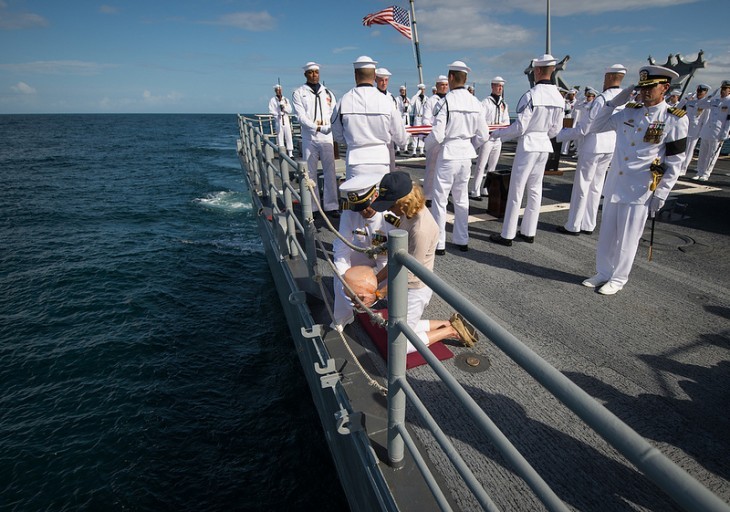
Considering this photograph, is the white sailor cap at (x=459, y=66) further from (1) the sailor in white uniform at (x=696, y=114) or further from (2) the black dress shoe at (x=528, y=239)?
(1) the sailor in white uniform at (x=696, y=114)

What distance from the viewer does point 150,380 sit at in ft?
20.2

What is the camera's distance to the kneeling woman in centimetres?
294

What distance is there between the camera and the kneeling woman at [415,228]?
2941mm

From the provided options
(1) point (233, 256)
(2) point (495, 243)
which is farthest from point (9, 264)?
(2) point (495, 243)

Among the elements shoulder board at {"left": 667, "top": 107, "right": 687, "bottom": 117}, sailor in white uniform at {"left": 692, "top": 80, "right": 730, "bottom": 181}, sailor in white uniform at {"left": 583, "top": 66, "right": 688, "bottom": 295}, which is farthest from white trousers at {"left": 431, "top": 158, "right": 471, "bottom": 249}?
sailor in white uniform at {"left": 692, "top": 80, "right": 730, "bottom": 181}

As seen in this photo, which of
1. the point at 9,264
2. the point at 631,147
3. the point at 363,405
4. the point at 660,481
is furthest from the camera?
the point at 9,264

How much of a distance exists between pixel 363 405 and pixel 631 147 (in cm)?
392

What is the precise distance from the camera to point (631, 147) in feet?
13.9

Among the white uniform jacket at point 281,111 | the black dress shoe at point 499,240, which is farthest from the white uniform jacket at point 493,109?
the white uniform jacket at point 281,111

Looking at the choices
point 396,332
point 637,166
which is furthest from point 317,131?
point 396,332

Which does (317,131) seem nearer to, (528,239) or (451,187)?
(451,187)

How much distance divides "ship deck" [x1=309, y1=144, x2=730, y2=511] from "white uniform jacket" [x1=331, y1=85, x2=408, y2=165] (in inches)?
63.1

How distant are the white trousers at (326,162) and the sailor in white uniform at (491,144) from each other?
3.51m

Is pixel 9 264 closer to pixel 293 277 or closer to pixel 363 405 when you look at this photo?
pixel 293 277
